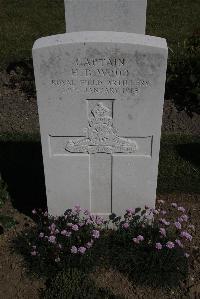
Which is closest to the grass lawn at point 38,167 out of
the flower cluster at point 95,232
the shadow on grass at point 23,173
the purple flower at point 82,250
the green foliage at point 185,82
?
the shadow on grass at point 23,173

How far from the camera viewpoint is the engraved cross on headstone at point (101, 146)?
3.75 m

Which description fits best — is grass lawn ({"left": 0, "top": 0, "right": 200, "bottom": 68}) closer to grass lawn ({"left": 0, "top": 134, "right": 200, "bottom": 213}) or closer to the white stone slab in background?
grass lawn ({"left": 0, "top": 134, "right": 200, "bottom": 213})

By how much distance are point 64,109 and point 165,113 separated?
343 centimetres

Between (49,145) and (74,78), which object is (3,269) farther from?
(74,78)

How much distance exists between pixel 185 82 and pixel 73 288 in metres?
4.40

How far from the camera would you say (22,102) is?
7.08 m

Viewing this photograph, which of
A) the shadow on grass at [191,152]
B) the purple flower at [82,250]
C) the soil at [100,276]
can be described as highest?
the shadow on grass at [191,152]

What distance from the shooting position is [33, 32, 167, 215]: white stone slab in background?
3.39 meters

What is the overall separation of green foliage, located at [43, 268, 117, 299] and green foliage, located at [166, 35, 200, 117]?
145 inches

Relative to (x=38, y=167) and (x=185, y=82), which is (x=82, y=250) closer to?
(x=38, y=167)

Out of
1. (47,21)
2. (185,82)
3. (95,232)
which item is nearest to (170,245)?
(95,232)

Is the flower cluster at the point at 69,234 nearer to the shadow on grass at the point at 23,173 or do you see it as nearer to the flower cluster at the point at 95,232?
the flower cluster at the point at 95,232

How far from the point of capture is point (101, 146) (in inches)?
157

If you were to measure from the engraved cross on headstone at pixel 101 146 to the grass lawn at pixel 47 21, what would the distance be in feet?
16.0
